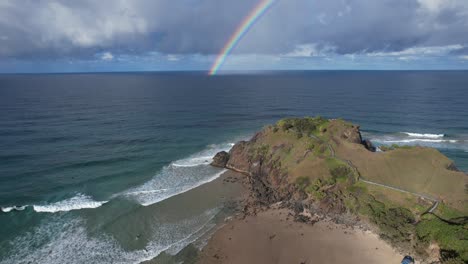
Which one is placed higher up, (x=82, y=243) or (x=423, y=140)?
(x=423, y=140)

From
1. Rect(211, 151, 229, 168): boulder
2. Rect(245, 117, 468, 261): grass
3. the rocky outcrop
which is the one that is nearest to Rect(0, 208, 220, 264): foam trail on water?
Rect(245, 117, 468, 261): grass

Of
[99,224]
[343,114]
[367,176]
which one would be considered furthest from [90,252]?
[343,114]

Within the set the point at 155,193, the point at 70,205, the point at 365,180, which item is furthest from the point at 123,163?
the point at 365,180

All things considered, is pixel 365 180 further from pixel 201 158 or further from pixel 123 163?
pixel 123 163

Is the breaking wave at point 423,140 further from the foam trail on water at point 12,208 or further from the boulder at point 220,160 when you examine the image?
the foam trail on water at point 12,208

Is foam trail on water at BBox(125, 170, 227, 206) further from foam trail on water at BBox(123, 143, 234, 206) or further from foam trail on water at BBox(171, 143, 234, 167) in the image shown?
foam trail on water at BBox(171, 143, 234, 167)

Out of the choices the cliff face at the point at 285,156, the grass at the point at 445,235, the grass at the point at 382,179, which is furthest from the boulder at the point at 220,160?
the grass at the point at 445,235
